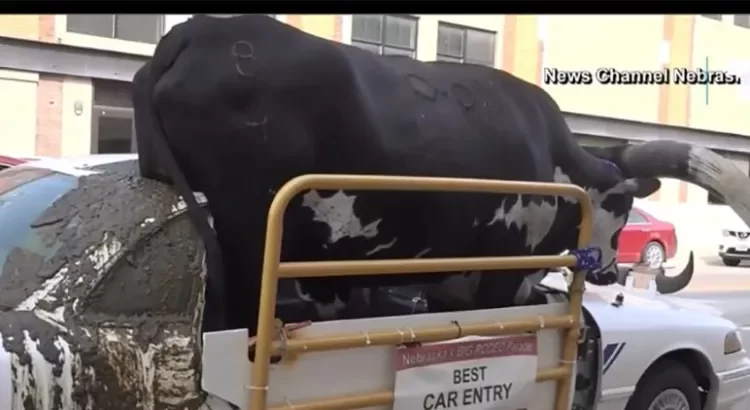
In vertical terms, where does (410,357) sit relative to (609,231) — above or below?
below

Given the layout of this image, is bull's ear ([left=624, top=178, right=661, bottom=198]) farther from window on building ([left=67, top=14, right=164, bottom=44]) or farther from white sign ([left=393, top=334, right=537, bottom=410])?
window on building ([left=67, top=14, right=164, bottom=44])

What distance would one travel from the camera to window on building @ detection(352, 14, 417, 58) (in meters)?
21.8

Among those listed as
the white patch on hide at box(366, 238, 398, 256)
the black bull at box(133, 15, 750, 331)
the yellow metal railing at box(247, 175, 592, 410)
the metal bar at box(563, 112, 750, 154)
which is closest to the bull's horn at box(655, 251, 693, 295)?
the black bull at box(133, 15, 750, 331)

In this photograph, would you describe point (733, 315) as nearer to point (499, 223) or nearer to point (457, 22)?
point (499, 223)

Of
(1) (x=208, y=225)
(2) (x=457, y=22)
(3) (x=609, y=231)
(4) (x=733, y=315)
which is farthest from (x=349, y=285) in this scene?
(2) (x=457, y=22)

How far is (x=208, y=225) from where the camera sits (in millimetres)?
3684

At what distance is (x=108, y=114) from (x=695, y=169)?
15156 millimetres

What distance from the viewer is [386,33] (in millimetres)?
22141

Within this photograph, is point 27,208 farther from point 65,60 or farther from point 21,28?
point 65,60

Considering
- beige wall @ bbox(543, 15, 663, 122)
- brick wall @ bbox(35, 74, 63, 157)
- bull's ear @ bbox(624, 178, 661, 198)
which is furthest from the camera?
beige wall @ bbox(543, 15, 663, 122)

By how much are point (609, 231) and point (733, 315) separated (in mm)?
6540

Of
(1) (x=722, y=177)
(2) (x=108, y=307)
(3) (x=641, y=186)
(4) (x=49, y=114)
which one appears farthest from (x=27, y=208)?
(4) (x=49, y=114)

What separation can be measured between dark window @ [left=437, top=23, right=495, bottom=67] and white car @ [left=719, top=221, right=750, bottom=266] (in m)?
6.80

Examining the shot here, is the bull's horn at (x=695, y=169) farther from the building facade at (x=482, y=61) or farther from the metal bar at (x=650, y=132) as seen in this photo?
the metal bar at (x=650, y=132)
